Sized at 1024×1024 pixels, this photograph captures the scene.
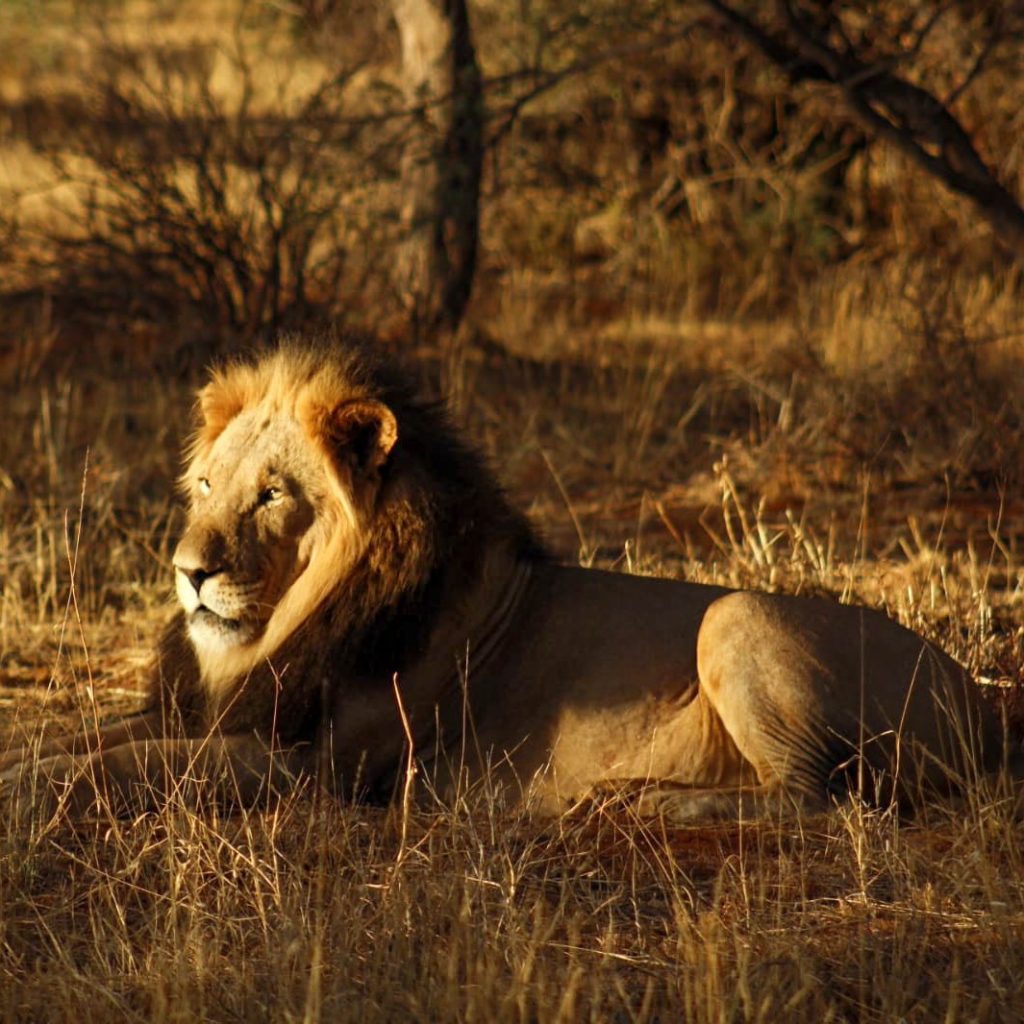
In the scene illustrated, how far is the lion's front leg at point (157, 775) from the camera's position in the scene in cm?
388

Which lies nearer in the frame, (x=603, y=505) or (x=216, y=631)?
(x=216, y=631)

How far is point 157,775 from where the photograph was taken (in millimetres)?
3992

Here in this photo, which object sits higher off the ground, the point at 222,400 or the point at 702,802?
the point at 222,400

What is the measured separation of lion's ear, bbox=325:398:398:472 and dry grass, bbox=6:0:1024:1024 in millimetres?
724

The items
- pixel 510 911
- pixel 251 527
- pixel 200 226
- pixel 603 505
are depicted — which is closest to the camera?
pixel 510 911

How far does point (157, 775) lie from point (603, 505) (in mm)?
3675

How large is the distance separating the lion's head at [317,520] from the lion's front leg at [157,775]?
229mm

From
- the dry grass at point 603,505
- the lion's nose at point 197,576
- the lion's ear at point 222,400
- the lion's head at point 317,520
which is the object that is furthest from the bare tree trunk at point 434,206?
the lion's nose at point 197,576

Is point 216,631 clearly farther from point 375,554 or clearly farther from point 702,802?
point 702,802

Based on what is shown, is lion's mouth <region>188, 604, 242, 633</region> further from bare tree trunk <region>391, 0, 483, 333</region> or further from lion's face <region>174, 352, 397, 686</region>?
bare tree trunk <region>391, 0, 483, 333</region>

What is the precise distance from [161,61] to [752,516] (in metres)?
3.93

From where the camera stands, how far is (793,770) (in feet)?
13.1

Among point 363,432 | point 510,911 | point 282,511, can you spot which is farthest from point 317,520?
point 510,911

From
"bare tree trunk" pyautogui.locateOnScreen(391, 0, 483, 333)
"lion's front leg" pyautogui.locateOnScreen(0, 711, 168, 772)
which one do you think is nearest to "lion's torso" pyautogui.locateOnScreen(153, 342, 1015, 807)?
"lion's front leg" pyautogui.locateOnScreen(0, 711, 168, 772)
